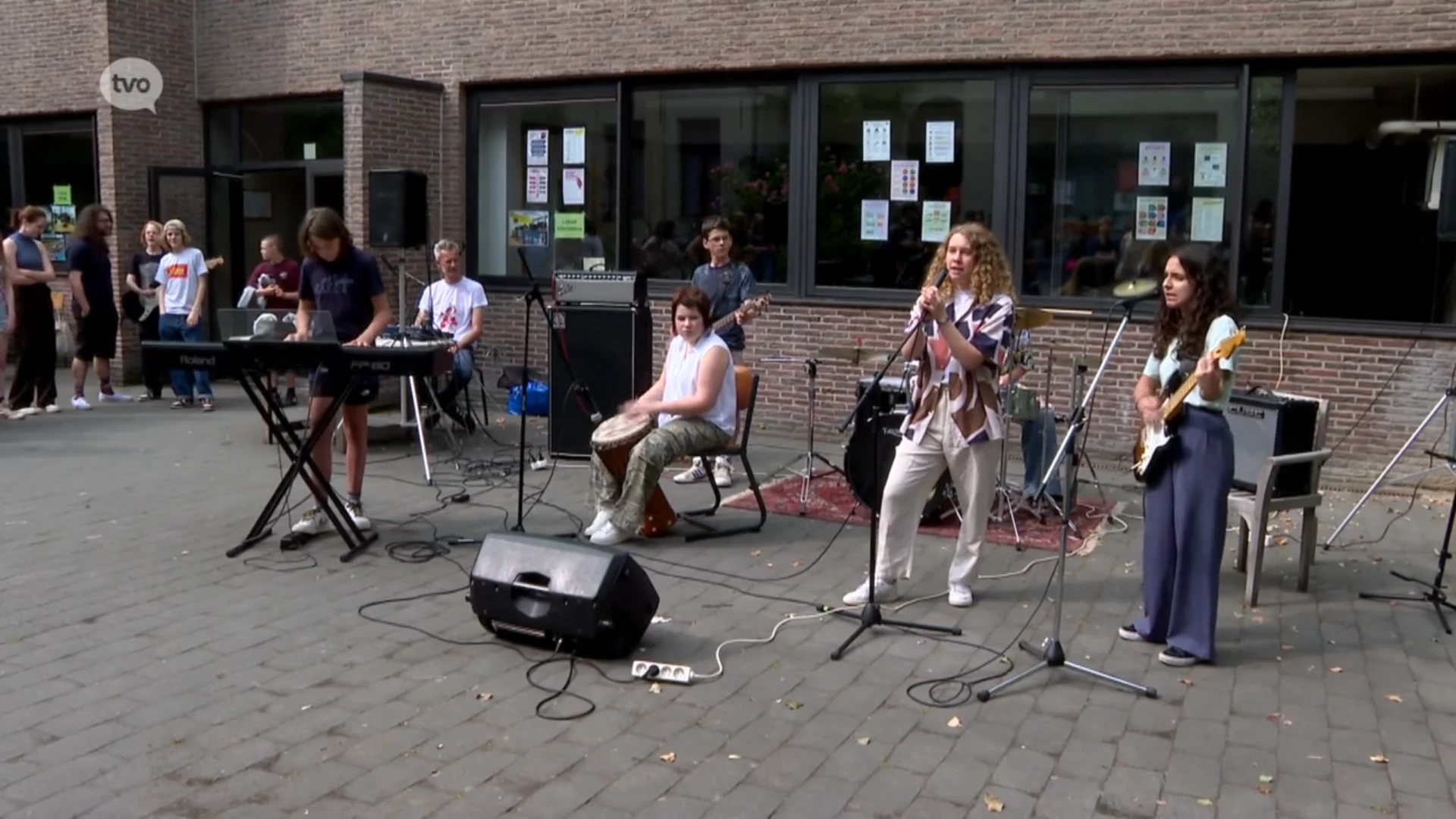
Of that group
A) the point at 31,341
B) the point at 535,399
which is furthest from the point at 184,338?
the point at 535,399

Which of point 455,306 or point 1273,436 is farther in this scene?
point 455,306

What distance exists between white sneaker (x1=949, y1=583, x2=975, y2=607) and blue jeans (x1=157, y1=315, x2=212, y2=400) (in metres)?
8.67

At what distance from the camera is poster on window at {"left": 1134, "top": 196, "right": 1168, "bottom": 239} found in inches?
400

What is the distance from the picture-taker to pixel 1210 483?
203 inches

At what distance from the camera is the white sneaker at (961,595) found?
235 inches

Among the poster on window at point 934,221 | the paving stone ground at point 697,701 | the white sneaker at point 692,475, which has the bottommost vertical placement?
the paving stone ground at point 697,701

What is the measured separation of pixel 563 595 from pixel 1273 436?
3722 millimetres

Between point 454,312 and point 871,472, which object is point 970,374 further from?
point 454,312

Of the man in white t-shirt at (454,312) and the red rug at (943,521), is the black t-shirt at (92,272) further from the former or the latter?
the red rug at (943,521)

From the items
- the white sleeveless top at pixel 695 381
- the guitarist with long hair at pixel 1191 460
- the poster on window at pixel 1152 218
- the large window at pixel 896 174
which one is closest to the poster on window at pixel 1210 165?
the poster on window at pixel 1152 218

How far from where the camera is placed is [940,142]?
1077cm

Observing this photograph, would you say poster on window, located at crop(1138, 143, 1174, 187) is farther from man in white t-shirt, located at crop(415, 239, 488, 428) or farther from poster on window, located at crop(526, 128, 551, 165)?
poster on window, located at crop(526, 128, 551, 165)

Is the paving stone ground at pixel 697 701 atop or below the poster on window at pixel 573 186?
below

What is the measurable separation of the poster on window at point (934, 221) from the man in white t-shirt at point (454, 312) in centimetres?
374
